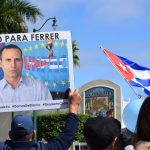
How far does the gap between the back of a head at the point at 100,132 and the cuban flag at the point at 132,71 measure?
5.89m

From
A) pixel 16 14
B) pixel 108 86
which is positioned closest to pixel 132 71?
pixel 16 14

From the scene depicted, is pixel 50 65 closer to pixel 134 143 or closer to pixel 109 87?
pixel 134 143

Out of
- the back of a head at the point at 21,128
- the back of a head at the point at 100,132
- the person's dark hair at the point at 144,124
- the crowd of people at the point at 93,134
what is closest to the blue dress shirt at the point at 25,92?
the crowd of people at the point at 93,134

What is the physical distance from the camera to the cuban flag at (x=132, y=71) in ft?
32.1

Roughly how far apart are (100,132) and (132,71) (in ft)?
23.8

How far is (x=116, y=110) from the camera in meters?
40.3

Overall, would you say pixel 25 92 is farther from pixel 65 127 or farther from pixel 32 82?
pixel 65 127

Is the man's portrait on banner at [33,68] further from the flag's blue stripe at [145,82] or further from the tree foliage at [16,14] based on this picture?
the tree foliage at [16,14]

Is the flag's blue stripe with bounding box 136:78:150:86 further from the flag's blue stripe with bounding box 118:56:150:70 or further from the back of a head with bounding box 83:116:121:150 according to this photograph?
the back of a head with bounding box 83:116:121:150

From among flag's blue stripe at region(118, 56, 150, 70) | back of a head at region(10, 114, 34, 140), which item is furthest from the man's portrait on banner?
flag's blue stripe at region(118, 56, 150, 70)

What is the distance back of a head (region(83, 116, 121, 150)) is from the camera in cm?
346

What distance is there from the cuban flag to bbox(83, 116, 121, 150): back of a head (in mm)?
5894

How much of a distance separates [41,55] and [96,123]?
2.95 m

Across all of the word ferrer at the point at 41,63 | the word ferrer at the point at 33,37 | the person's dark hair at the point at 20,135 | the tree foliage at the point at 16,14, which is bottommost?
the person's dark hair at the point at 20,135
